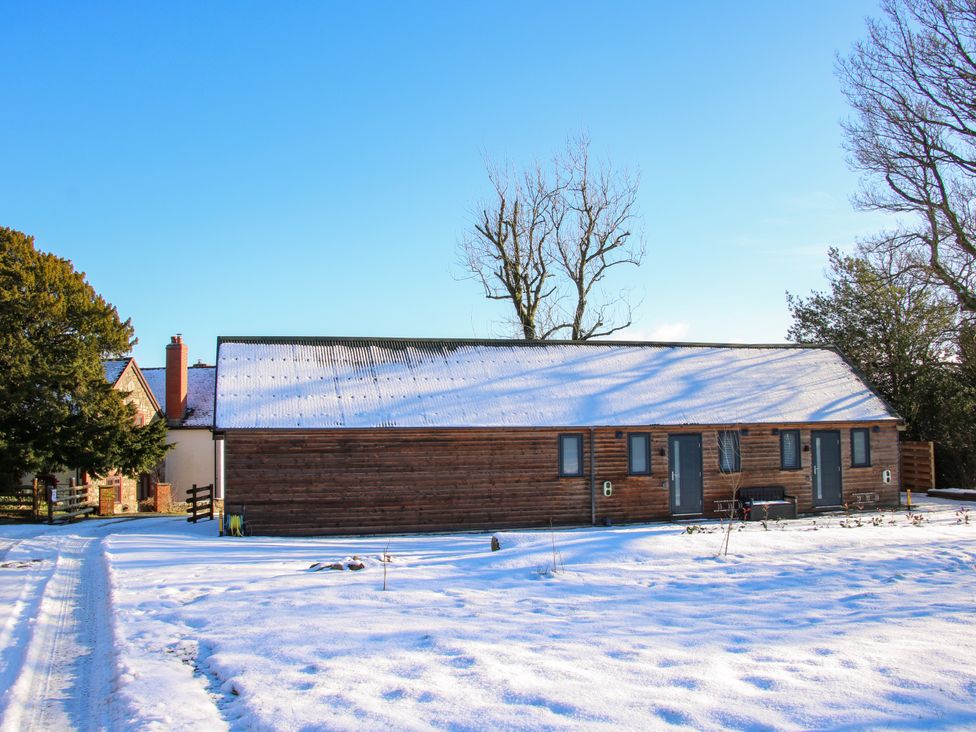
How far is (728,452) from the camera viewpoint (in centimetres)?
2272

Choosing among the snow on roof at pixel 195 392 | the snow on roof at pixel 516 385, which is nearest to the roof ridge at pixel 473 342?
the snow on roof at pixel 516 385

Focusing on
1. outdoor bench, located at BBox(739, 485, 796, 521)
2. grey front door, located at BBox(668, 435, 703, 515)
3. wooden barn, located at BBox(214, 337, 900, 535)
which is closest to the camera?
wooden barn, located at BBox(214, 337, 900, 535)

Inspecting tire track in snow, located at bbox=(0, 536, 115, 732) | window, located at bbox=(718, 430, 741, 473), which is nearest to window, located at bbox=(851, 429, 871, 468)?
window, located at bbox=(718, 430, 741, 473)

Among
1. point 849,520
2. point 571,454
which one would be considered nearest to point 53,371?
point 571,454

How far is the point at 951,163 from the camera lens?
23.0m

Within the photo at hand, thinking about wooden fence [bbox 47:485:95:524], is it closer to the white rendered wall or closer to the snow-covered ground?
the white rendered wall

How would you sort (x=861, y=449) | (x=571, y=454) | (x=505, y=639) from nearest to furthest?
(x=505, y=639), (x=571, y=454), (x=861, y=449)

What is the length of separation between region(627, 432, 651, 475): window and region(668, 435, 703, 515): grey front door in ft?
2.16

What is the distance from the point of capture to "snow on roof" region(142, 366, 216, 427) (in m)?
37.2

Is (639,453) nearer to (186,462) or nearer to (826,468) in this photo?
(826,468)

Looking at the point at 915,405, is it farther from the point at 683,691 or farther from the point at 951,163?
the point at 683,691

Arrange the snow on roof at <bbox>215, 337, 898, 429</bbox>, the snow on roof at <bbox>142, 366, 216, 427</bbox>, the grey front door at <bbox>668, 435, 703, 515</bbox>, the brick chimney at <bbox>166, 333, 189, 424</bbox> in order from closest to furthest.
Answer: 1. the snow on roof at <bbox>215, 337, 898, 429</bbox>
2. the grey front door at <bbox>668, 435, 703, 515</bbox>
3. the brick chimney at <bbox>166, 333, 189, 424</bbox>
4. the snow on roof at <bbox>142, 366, 216, 427</bbox>

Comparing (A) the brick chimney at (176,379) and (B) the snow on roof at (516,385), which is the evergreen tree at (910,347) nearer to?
(B) the snow on roof at (516,385)

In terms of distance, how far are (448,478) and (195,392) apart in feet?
76.4
